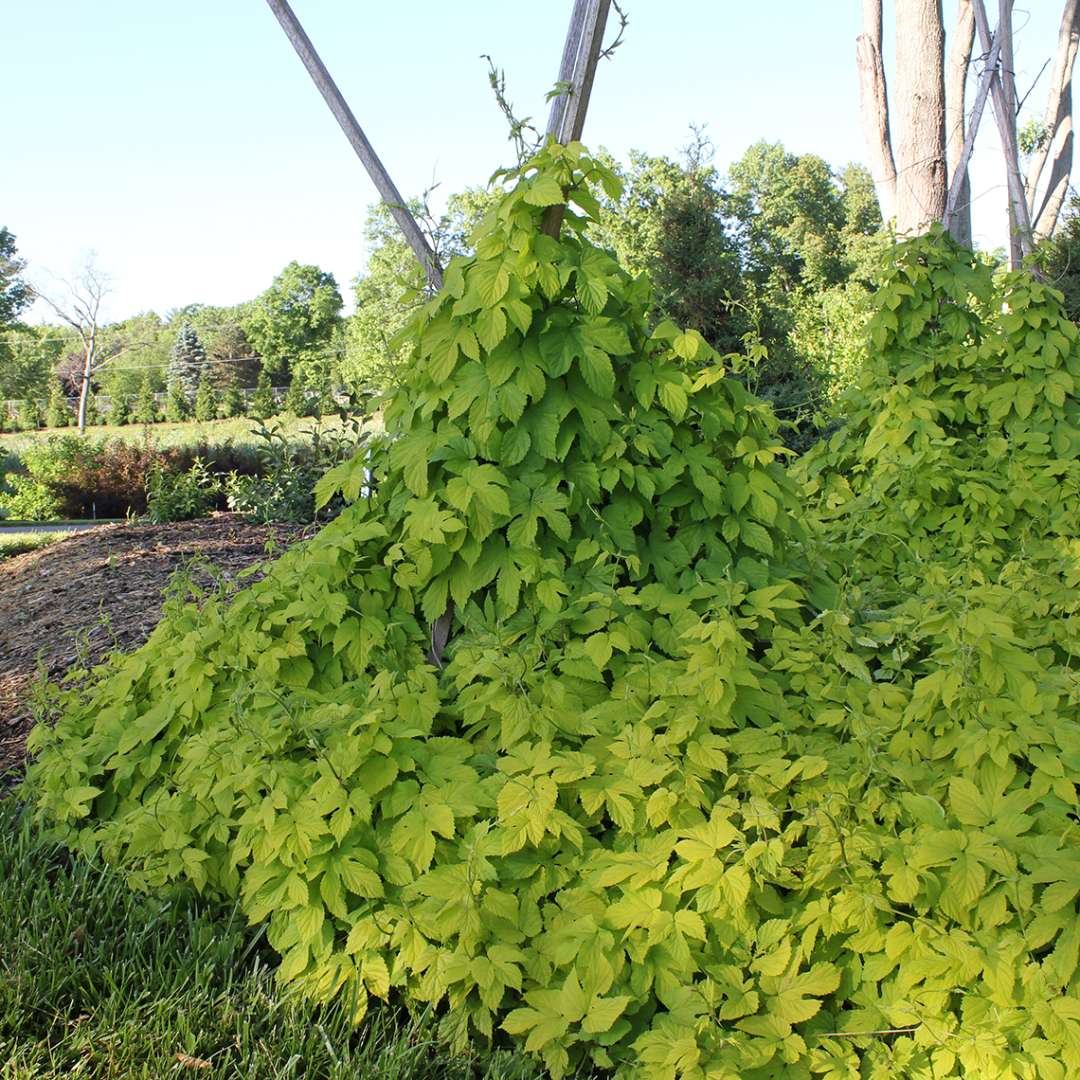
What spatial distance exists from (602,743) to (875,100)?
10120mm

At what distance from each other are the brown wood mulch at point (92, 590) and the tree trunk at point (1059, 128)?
34.9 feet

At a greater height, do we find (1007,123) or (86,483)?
(1007,123)

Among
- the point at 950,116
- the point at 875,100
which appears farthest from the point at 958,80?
the point at 875,100

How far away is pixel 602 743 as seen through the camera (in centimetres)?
217

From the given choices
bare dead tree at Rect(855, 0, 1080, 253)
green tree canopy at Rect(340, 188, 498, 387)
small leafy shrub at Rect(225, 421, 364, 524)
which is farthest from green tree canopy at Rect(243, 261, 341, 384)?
small leafy shrub at Rect(225, 421, 364, 524)

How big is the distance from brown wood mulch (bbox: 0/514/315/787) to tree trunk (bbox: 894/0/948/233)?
6.12 meters

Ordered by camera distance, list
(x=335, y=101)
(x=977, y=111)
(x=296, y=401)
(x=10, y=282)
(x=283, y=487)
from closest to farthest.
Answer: (x=335, y=101) → (x=977, y=111) → (x=283, y=487) → (x=296, y=401) → (x=10, y=282)

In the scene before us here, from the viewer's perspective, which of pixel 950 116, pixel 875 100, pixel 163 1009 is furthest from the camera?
pixel 950 116

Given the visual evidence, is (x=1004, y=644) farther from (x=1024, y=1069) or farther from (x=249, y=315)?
(x=249, y=315)

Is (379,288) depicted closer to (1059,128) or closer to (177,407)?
(177,407)

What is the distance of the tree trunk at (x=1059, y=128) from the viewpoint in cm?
1205

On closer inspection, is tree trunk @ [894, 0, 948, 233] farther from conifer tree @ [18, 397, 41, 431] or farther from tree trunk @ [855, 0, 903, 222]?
conifer tree @ [18, 397, 41, 431]

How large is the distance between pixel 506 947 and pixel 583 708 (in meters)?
0.62

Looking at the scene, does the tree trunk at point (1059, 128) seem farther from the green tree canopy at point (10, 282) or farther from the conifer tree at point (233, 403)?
the green tree canopy at point (10, 282)
